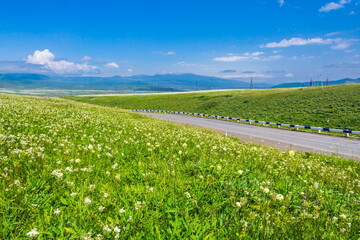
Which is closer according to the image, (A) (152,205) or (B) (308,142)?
(A) (152,205)

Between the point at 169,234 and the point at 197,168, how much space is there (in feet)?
8.69

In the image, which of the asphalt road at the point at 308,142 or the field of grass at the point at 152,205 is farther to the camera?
the asphalt road at the point at 308,142

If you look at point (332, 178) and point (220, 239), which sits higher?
point (220, 239)

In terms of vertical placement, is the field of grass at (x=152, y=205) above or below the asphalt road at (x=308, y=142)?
above

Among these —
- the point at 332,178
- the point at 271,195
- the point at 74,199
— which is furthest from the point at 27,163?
the point at 332,178

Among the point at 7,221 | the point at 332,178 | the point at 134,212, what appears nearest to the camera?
the point at 7,221

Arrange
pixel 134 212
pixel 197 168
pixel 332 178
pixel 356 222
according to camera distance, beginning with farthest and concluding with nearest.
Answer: pixel 332 178, pixel 197 168, pixel 356 222, pixel 134 212

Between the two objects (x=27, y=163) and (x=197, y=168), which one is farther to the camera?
(x=197, y=168)

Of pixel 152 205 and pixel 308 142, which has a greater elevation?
pixel 152 205

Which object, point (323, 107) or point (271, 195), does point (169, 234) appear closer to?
point (271, 195)

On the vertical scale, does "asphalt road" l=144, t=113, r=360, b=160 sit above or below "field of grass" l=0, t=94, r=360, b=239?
below

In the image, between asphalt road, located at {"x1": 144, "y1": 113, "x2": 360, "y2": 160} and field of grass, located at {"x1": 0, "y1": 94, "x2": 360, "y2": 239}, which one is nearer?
field of grass, located at {"x1": 0, "y1": 94, "x2": 360, "y2": 239}

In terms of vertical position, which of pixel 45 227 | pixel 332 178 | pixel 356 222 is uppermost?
pixel 45 227

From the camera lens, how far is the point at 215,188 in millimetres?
4266
